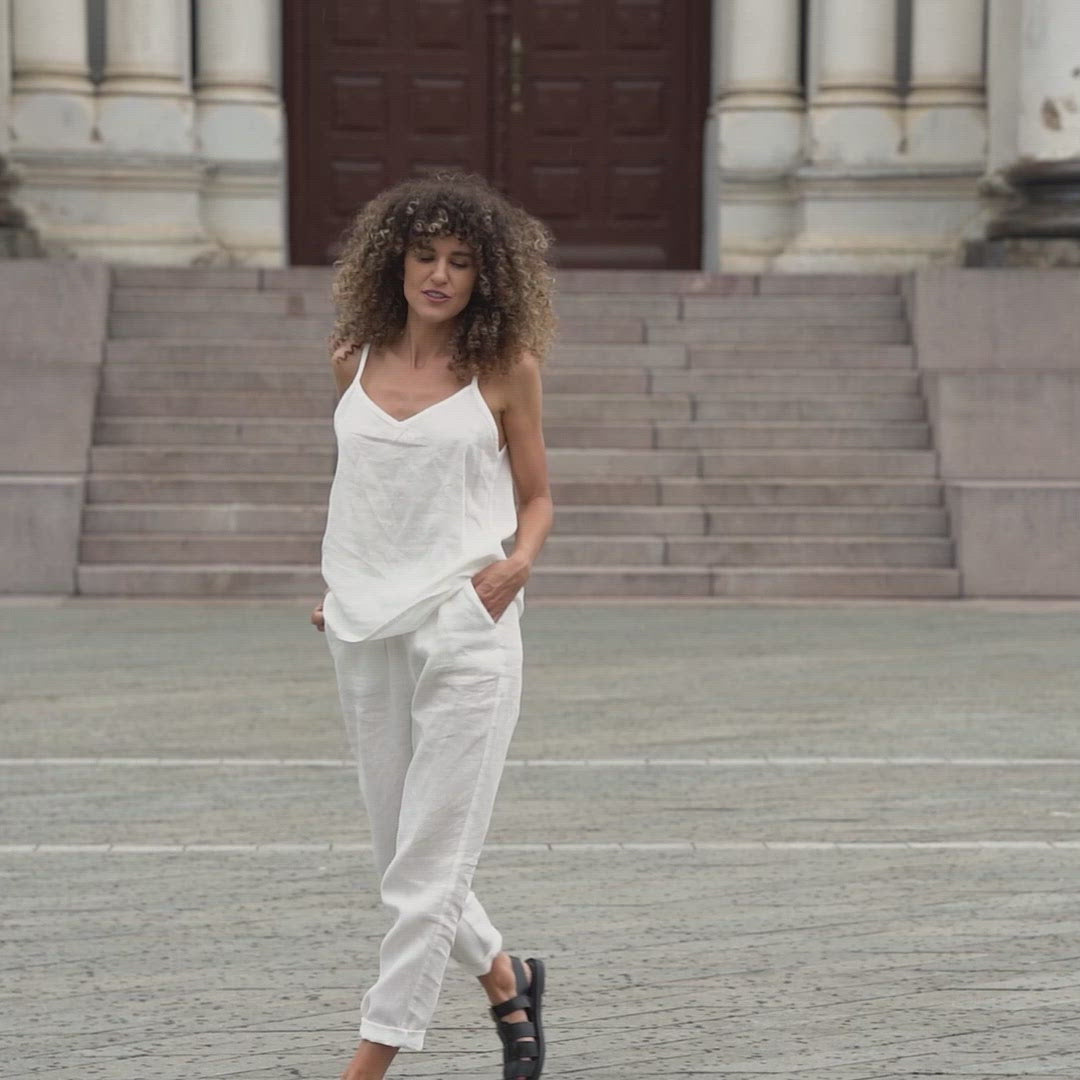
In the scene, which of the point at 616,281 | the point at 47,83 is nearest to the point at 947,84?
the point at 616,281

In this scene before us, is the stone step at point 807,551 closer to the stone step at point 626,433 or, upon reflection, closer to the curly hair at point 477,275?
the stone step at point 626,433

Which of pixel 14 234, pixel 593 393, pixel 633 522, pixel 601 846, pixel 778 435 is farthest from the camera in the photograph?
pixel 14 234

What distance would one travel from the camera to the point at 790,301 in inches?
677

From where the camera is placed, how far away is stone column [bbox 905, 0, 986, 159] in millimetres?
18984

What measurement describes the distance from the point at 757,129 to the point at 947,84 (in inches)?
55.6

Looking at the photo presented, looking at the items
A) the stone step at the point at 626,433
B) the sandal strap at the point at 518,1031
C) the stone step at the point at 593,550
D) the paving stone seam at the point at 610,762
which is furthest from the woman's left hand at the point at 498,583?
the stone step at the point at 626,433

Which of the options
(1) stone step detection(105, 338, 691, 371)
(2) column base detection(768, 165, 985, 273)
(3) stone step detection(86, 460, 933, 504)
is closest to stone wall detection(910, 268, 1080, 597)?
(1) stone step detection(105, 338, 691, 371)

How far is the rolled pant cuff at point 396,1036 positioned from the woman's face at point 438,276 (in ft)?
4.09

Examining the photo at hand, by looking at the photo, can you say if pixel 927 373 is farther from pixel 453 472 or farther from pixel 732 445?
pixel 453 472

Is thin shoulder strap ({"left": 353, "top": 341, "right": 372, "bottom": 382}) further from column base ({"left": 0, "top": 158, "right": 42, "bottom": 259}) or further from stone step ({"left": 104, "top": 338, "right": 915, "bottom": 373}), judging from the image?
column base ({"left": 0, "top": 158, "right": 42, "bottom": 259})

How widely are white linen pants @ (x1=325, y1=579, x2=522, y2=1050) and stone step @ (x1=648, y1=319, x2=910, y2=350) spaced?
12.2 meters

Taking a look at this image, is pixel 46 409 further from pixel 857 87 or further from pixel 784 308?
pixel 857 87

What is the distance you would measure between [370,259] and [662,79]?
15.8m

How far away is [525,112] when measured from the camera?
20.3m
